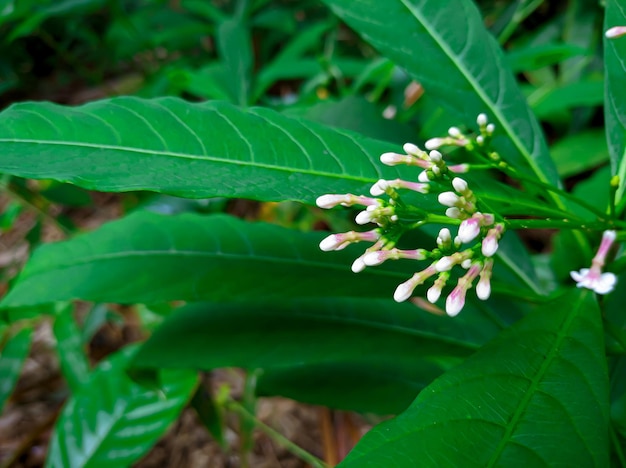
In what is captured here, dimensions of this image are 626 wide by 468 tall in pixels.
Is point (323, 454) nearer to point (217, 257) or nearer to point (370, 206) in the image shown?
point (217, 257)

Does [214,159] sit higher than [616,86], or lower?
lower

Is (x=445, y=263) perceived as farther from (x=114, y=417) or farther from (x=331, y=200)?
(x=114, y=417)

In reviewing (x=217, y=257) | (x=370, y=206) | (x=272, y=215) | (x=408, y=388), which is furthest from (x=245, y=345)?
(x=272, y=215)

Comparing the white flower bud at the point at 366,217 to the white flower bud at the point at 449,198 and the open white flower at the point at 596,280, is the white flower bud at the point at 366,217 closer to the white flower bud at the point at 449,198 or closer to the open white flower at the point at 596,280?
the white flower bud at the point at 449,198

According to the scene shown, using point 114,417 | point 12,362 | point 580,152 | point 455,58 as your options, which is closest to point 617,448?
point 455,58

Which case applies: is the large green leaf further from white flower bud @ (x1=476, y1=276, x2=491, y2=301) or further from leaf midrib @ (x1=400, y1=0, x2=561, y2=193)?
white flower bud @ (x1=476, y1=276, x2=491, y2=301)

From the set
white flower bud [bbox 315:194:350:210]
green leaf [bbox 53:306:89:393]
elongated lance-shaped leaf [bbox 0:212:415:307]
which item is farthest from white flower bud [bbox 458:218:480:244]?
green leaf [bbox 53:306:89:393]
